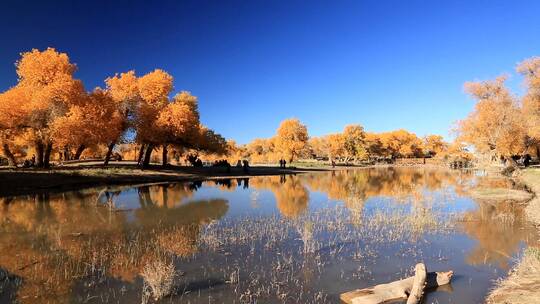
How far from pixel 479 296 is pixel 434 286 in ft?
4.13

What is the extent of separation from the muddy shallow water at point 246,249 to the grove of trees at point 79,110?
60.0 ft

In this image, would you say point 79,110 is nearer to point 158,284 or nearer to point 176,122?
point 176,122

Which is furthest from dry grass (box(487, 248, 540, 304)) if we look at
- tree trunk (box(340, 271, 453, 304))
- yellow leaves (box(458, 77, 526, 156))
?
yellow leaves (box(458, 77, 526, 156))

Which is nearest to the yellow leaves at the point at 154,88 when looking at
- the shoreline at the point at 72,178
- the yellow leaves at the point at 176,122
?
the yellow leaves at the point at 176,122

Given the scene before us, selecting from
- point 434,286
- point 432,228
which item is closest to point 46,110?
point 432,228

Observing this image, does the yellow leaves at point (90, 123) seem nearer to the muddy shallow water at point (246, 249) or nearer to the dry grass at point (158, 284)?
the muddy shallow water at point (246, 249)

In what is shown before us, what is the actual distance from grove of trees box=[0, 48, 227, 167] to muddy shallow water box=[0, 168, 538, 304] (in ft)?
60.0

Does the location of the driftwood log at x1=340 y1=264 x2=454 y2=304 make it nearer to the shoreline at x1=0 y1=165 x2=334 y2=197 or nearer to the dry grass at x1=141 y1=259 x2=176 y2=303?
the dry grass at x1=141 y1=259 x2=176 y2=303

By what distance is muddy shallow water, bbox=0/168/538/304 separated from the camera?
11445mm

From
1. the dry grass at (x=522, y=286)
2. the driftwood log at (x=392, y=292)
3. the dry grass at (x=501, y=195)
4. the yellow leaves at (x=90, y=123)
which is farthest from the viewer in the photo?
the yellow leaves at (x=90, y=123)

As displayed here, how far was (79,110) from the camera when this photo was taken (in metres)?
44.2

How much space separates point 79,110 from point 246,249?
3648 centimetres

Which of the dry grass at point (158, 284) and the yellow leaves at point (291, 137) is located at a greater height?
the yellow leaves at point (291, 137)

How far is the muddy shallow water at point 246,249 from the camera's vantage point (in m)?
11.4
